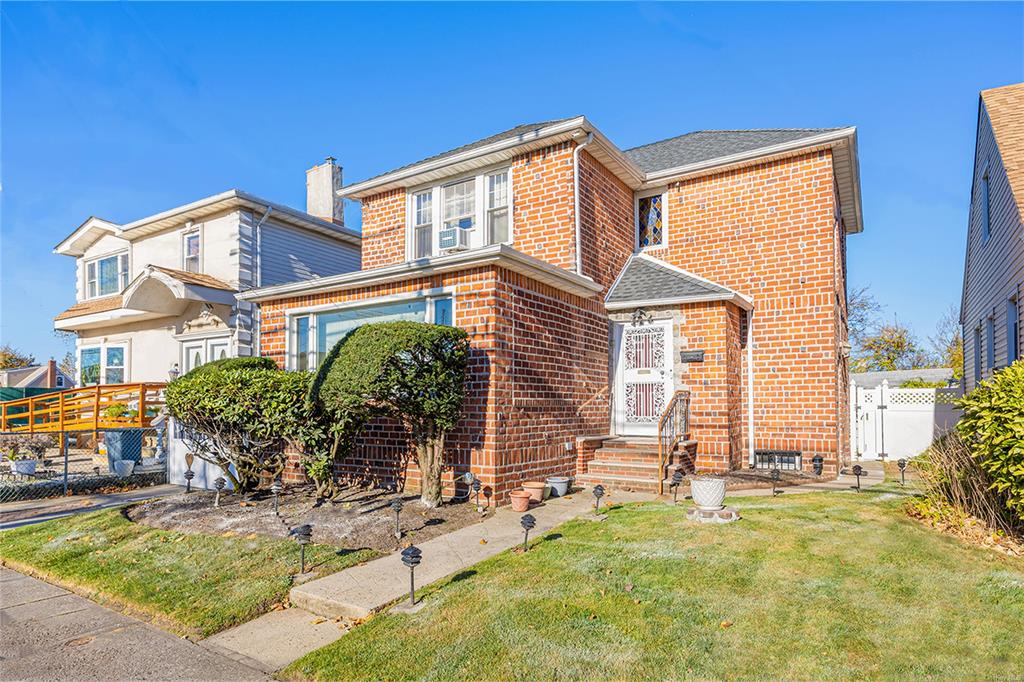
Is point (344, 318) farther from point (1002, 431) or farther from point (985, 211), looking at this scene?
point (985, 211)

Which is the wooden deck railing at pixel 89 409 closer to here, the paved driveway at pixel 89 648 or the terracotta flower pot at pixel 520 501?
the paved driveway at pixel 89 648

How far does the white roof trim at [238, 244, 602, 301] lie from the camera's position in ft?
26.5

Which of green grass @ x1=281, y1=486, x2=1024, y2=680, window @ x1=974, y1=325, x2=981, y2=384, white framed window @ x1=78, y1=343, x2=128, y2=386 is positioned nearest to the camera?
green grass @ x1=281, y1=486, x2=1024, y2=680

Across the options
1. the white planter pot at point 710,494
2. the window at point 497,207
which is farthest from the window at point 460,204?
the white planter pot at point 710,494

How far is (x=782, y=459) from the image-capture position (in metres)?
10.8

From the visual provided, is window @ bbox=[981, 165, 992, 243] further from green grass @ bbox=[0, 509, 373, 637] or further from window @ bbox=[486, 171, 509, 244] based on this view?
green grass @ bbox=[0, 509, 373, 637]

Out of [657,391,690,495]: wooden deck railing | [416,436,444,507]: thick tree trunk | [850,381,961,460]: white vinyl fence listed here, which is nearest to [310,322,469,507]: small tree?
[416,436,444,507]: thick tree trunk

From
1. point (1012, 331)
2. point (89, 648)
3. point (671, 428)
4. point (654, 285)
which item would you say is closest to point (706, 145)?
point (654, 285)

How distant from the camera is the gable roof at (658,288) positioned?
10445mm

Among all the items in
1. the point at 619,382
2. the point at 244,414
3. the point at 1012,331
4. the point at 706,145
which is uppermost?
the point at 706,145

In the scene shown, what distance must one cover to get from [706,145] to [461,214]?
232 inches

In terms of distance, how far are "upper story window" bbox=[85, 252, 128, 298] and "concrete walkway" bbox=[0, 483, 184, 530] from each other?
1064 centimetres

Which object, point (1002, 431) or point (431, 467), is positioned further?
point (431, 467)

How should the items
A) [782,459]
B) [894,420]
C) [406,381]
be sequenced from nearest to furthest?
1. [406,381]
2. [782,459]
3. [894,420]
